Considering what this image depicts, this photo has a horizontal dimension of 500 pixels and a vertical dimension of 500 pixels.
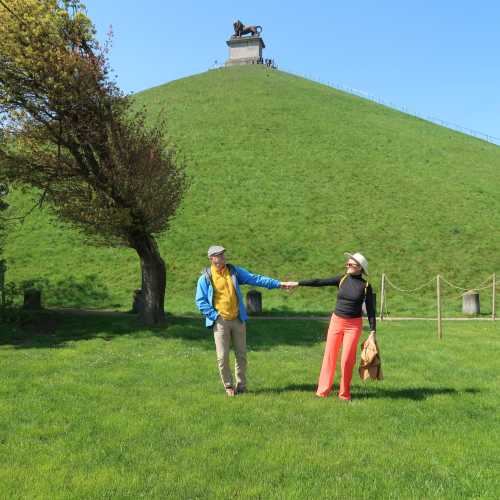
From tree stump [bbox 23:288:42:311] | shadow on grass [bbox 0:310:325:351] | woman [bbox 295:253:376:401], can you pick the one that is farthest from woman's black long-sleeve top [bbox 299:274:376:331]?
tree stump [bbox 23:288:42:311]

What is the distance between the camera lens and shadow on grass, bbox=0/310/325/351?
13898 millimetres

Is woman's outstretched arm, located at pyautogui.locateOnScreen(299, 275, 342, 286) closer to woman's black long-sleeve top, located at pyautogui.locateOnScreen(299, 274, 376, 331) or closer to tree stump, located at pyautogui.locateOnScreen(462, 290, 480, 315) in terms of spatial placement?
woman's black long-sleeve top, located at pyautogui.locateOnScreen(299, 274, 376, 331)

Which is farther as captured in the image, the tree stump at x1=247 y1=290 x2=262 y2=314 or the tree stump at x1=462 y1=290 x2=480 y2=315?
the tree stump at x1=462 y1=290 x2=480 y2=315

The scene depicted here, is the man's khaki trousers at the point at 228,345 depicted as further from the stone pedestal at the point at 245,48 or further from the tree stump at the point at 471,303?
the stone pedestal at the point at 245,48

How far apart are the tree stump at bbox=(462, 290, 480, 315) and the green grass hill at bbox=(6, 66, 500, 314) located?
47.7 inches

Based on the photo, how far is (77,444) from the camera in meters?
6.08

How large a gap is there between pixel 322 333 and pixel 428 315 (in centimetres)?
762

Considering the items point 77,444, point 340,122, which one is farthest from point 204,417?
point 340,122

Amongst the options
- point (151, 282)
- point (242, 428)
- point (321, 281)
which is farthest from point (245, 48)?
point (242, 428)

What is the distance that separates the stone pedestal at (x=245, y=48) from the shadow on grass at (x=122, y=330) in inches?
2974

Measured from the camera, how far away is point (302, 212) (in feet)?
111

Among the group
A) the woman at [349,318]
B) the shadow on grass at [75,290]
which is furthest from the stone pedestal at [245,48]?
the woman at [349,318]

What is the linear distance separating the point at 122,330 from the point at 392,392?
381 inches

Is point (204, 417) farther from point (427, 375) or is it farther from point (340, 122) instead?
point (340, 122)
